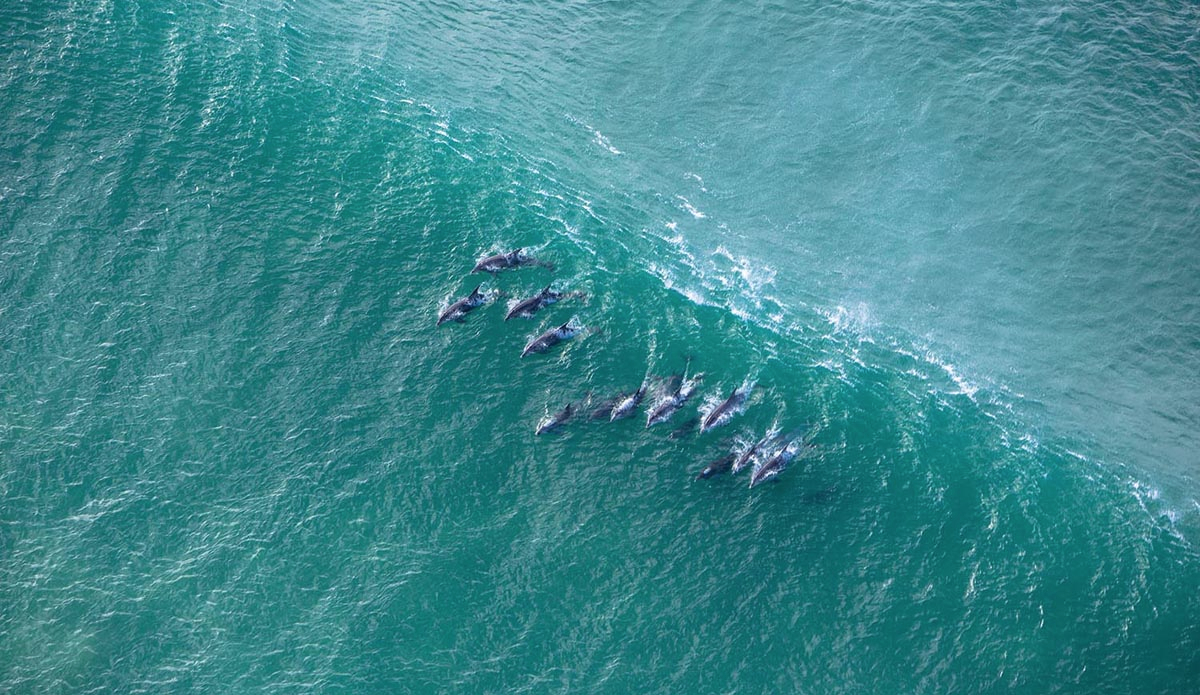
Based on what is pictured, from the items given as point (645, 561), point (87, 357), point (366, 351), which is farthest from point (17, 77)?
point (645, 561)

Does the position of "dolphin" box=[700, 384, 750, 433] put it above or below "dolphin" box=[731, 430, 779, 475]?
above

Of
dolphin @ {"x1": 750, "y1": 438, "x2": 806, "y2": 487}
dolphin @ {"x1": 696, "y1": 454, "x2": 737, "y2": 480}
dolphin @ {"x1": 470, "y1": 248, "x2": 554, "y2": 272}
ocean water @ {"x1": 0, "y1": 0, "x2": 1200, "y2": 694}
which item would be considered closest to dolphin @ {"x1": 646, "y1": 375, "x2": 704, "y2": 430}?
ocean water @ {"x1": 0, "y1": 0, "x2": 1200, "y2": 694}

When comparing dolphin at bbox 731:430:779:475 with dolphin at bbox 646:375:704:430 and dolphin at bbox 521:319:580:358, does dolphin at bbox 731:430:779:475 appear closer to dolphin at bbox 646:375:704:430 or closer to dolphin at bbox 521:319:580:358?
dolphin at bbox 646:375:704:430

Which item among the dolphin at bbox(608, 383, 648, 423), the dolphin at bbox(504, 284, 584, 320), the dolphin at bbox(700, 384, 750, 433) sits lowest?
the dolphin at bbox(608, 383, 648, 423)

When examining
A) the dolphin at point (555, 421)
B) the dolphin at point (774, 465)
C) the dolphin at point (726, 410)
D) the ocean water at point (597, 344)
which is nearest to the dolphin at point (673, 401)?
the ocean water at point (597, 344)

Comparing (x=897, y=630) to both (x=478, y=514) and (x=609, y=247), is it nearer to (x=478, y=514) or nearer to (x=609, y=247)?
(x=478, y=514)
